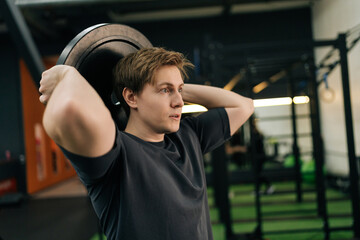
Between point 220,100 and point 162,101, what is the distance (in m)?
0.34

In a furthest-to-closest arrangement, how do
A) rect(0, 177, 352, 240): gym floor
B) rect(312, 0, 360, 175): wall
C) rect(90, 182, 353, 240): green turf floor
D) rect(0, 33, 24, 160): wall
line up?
rect(0, 33, 24, 160): wall, rect(312, 0, 360, 175): wall, rect(0, 177, 352, 240): gym floor, rect(90, 182, 353, 240): green turf floor

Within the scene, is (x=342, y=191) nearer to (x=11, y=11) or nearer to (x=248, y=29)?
(x=248, y=29)

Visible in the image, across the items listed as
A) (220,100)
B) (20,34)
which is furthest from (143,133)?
(20,34)

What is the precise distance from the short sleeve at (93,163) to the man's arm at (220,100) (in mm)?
457

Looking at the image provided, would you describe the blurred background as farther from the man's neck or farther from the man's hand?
the man's hand

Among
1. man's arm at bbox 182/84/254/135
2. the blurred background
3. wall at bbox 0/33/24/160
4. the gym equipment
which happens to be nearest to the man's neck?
the gym equipment

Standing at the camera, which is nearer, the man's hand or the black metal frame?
the man's hand

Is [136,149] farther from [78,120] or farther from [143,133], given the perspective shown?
[78,120]

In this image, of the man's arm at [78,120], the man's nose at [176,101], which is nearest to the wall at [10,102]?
the man's nose at [176,101]

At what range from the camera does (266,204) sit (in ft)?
14.5

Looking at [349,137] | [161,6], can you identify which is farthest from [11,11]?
[161,6]

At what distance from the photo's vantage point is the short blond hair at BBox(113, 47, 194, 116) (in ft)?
2.59

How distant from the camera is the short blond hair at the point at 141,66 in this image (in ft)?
2.59

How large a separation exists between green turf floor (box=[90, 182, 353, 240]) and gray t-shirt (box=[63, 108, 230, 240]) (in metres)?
2.51
